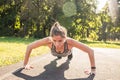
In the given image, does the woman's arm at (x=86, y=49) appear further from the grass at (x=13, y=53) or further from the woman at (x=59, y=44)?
the grass at (x=13, y=53)

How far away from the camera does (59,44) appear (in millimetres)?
8469

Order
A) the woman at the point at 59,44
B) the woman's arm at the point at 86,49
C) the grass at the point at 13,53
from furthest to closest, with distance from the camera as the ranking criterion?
the grass at the point at 13,53
the woman's arm at the point at 86,49
the woman at the point at 59,44

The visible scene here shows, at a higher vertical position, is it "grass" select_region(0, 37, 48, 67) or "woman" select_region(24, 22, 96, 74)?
"woman" select_region(24, 22, 96, 74)

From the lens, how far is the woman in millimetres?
7997

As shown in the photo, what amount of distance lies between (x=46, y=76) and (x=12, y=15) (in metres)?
43.7

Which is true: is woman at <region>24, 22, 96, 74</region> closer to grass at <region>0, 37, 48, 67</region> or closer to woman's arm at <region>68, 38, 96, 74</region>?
woman's arm at <region>68, 38, 96, 74</region>

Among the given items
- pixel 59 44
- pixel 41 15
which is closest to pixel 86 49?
pixel 59 44

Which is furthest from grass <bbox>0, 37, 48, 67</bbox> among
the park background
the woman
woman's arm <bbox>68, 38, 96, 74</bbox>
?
the park background

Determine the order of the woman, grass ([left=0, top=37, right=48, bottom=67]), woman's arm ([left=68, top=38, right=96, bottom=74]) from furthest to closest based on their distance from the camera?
grass ([left=0, top=37, right=48, bottom=67]) → woman's arm ([left=68, top=38, right=96, bottom=74]) → the woman

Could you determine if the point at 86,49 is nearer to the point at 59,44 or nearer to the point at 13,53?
the point at 59,44

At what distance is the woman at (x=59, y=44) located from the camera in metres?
8.00

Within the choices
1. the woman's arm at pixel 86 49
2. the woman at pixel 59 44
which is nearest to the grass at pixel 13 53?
the woman at pixel 59 44

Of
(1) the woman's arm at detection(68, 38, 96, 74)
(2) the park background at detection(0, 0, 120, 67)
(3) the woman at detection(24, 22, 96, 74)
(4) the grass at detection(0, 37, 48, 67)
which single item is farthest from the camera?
(2) the park background at detection(0, 0, 120, 67)

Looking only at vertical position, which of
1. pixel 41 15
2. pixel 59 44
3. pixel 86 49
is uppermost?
pixel 59 44
